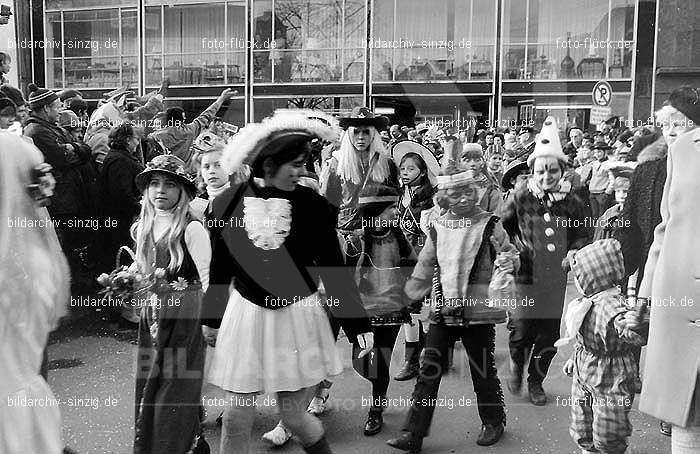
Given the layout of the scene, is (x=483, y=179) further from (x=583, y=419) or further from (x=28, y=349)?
(x=28, y=349)

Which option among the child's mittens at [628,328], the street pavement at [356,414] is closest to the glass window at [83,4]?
the street pavement at [356,414]

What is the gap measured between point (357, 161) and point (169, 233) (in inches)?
64.3

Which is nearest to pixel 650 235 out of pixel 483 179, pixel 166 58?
pixel 483 179

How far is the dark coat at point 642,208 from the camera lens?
442cm

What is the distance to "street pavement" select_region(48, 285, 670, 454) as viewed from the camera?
14.1ft

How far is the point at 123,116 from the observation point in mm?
8570

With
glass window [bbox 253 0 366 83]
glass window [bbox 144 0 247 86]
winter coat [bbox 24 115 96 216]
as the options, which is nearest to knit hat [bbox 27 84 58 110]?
winter coat [bbox 24 115 96 216]

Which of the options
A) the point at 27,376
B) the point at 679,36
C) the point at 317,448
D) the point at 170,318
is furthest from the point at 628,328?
the point at 679,36

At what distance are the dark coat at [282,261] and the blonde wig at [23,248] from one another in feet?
2.78

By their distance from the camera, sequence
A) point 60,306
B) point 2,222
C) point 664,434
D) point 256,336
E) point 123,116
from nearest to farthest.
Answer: point 2,222 → point 60,306 → point 256,336 → point 664,434 → point 123,116

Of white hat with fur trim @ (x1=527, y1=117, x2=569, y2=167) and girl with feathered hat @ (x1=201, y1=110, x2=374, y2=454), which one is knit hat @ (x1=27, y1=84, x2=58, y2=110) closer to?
girl with feathered hat @ (x1=201, y1=110, x2=374, y2=454)

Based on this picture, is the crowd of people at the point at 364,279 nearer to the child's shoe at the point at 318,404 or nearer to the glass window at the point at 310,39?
the child's shoe at the point at 318,404

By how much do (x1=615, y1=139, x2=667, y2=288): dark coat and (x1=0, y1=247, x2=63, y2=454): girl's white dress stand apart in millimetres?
3242

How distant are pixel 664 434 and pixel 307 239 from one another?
8.07ft
